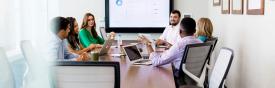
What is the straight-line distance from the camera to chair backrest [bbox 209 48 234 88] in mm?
2277

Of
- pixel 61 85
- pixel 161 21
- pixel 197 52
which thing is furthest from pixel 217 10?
pixel 61 85

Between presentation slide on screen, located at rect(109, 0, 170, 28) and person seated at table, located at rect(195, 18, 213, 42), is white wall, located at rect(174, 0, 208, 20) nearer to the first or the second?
presentation slide on screen, located at rect(109, 0, 170, 28)

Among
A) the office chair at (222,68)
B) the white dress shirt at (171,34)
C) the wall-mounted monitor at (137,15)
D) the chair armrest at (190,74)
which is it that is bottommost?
the chair armrest at (190,74)

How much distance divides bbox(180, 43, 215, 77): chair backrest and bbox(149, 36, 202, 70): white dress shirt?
0.11 metres

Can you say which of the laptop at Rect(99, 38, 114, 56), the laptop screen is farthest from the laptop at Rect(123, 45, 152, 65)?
the laptop at Rect(99, 38, 114, 56)

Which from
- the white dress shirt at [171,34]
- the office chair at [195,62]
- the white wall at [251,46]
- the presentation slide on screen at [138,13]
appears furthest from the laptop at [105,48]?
the presentation slide on screen at [138,13]

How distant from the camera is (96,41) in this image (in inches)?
195

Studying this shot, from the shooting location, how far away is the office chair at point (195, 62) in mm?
3023

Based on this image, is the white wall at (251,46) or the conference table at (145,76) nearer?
the conference table at (145,76)

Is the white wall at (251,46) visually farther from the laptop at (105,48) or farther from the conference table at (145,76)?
the laptop at (105,48)

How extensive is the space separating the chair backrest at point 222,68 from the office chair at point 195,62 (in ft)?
1.34

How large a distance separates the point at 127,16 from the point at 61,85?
4.52 m

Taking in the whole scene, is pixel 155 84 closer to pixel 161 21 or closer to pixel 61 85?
pixel 61 85

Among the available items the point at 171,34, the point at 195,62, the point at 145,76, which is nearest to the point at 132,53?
the point at 195,62
